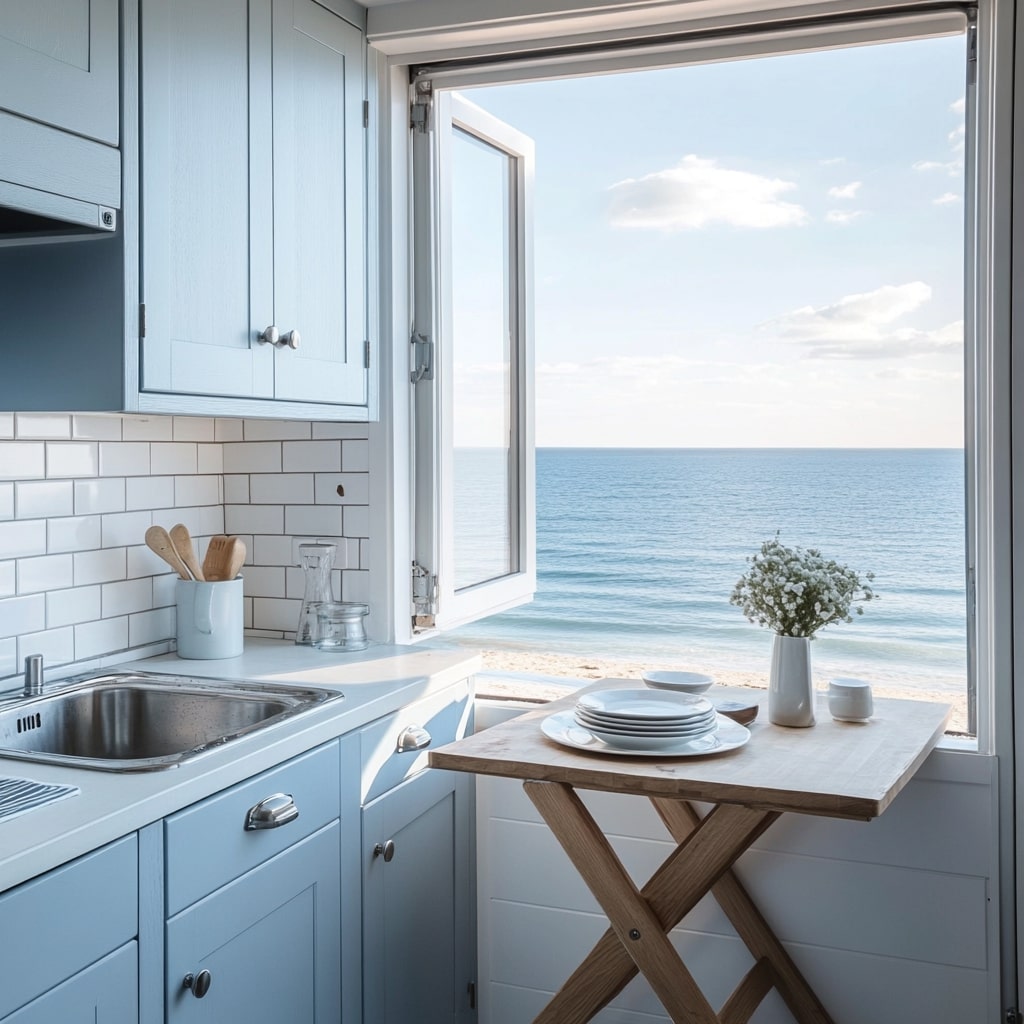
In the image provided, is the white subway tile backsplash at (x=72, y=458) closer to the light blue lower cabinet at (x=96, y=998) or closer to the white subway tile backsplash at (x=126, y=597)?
the white subway tile backsplash at (x=126, y=597)

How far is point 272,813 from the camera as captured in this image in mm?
1709

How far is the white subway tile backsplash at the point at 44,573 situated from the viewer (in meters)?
2.10

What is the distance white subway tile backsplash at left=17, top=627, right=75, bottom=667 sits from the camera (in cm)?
209

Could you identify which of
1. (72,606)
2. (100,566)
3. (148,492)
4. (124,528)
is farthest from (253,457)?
(72,606)

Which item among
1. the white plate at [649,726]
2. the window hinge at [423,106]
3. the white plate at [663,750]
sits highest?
the window hinge at [423,106]

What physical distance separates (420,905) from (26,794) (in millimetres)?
1101

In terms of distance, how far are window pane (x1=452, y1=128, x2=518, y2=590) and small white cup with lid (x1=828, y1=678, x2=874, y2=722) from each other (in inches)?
40.9

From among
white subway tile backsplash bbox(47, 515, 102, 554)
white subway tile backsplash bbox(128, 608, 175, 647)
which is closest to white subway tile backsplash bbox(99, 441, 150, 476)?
white subway tile backsplash bbox(47, 515, 102, 554)

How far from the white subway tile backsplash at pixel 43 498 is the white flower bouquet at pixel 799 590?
1409 mm

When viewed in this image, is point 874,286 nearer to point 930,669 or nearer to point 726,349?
point 726,349

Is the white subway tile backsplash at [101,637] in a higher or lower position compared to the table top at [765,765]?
higher

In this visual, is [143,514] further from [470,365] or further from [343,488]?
[470,365]

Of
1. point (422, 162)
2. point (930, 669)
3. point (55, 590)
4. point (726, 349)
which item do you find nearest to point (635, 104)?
point (726, 349)

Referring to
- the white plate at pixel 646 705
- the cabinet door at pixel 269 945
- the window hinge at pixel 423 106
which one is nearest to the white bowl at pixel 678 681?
the white plate at pixel 646 705
